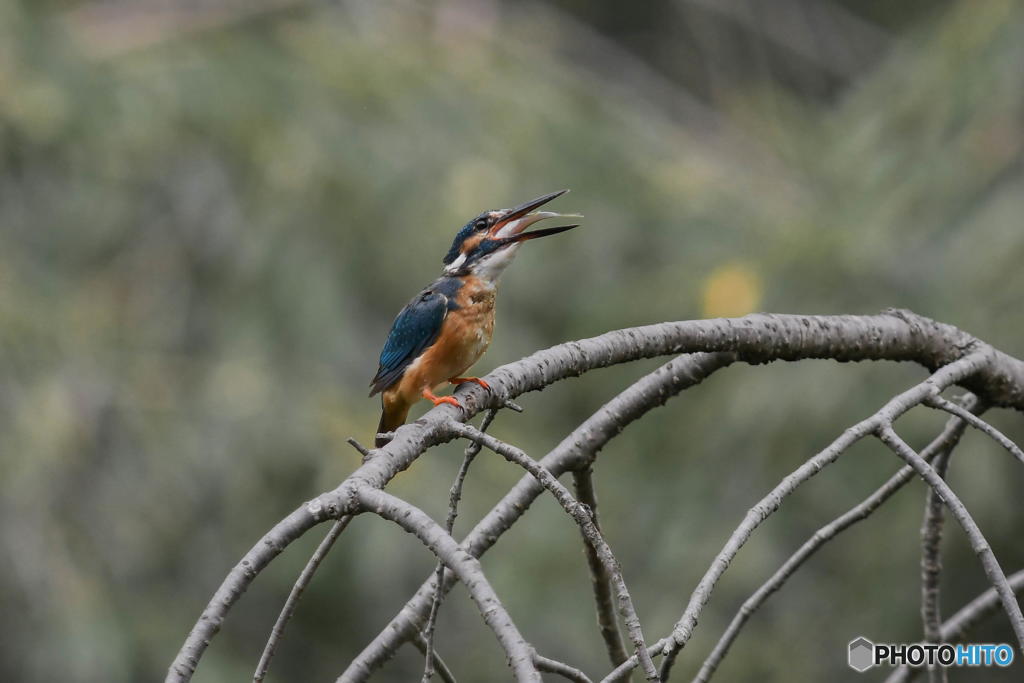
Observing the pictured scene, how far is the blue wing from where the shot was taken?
339cm

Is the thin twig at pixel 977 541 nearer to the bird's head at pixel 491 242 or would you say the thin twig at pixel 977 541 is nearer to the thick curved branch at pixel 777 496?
the thick curved branch at pixel 777 496

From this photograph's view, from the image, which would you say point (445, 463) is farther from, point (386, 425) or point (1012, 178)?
point (1012, 178)

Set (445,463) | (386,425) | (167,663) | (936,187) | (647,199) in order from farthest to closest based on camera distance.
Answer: (647,199) < (445,463) < (167,663) < (936,187) < (386,425)

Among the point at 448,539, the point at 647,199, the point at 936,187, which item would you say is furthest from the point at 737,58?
the point at 448,539

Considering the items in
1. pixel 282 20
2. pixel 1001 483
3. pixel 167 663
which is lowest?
pixel 1001 483

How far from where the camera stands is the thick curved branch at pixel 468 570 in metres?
1.36

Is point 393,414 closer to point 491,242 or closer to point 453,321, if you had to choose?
point 453,321

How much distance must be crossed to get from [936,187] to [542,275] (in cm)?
288

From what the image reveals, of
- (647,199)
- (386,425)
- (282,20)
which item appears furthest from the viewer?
(282,20)

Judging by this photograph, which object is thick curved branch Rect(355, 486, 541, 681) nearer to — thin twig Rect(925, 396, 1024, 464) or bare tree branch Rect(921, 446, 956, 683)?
thin twig Rect(925, 396, 1024, 464)

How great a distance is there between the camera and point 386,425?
142 inches

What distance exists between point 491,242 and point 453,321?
0.28m

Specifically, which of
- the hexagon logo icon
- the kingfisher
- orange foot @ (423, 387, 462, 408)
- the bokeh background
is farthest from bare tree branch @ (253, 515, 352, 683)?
the bokeh background

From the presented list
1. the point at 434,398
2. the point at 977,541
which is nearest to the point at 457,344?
the point at 434,398
